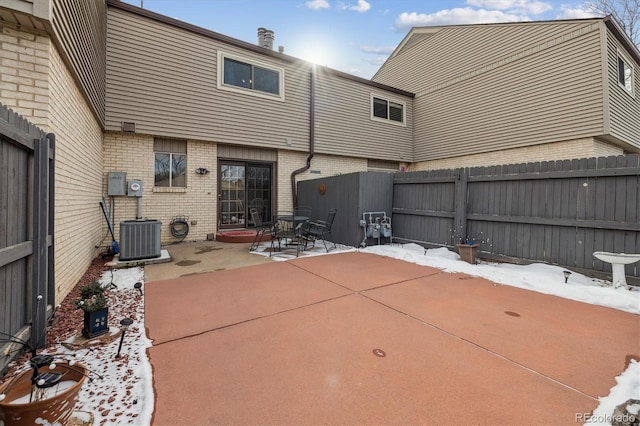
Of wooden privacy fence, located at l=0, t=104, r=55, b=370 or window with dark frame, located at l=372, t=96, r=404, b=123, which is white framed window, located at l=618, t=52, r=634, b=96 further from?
wooden privacy fence, located at l=0, t=104, r=55, b=370


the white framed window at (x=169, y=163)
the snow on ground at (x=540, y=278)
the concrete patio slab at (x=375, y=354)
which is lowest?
the concrete patio slab at (x=375, y=354)

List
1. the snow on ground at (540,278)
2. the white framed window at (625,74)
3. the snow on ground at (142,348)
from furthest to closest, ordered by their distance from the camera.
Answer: the white framed window at (625,74) < the snow on ground at (540,278) < the snow on ground at (142,348)

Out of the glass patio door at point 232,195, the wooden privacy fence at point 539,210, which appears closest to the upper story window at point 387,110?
the wooden privacy fence at point 539,210

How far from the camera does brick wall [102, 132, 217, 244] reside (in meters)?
6.80

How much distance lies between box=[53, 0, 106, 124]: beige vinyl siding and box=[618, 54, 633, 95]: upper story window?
40.0 ft

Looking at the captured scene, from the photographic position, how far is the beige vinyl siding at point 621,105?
7359mm

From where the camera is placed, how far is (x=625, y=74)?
8461 mm

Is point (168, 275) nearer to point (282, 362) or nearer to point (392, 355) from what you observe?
point (282, 362)

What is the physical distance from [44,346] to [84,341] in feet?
0.83

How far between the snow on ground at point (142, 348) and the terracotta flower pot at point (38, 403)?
25 centimetres

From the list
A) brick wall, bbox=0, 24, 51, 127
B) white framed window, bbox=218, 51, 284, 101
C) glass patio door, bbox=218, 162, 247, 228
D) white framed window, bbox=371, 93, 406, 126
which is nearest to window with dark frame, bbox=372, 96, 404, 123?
white framed window, bbox=371, 93, 406, 126

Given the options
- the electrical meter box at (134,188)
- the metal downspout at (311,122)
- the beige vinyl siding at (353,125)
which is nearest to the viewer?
the electrical meter box at (134,188)

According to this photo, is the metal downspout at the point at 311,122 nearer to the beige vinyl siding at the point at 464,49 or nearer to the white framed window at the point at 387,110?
the white framed window at the point at 387,110

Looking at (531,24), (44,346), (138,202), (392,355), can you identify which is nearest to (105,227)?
(138,202)
